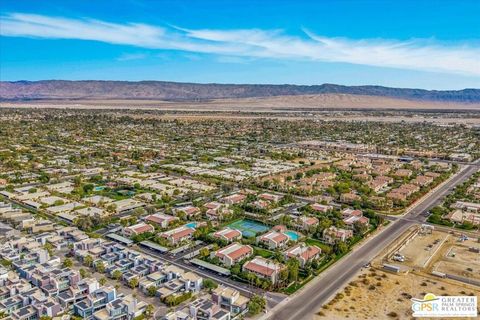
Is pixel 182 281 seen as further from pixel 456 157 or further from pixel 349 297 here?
pixel 456 157

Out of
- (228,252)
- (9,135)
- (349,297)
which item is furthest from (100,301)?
(9,135)

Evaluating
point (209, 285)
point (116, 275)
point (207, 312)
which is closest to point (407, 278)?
point (209, 285)

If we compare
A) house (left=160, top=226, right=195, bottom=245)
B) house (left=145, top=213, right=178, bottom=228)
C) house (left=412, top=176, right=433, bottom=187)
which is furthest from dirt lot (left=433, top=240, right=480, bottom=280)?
house (left=145, top=213, right=178, bottom=228)

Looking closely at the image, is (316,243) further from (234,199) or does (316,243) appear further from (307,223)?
(234,199)

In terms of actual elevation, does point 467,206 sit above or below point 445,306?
above

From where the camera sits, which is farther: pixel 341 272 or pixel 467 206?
pixel 467 206

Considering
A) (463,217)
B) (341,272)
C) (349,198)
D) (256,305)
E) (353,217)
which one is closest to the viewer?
(256,305)

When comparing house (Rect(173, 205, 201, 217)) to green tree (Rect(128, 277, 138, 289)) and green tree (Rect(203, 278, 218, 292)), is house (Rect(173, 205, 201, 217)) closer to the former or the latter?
green tree (Rect(128, 277, 138, 289))

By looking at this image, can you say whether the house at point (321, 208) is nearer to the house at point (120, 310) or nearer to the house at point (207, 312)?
the house at point (207, 312)
